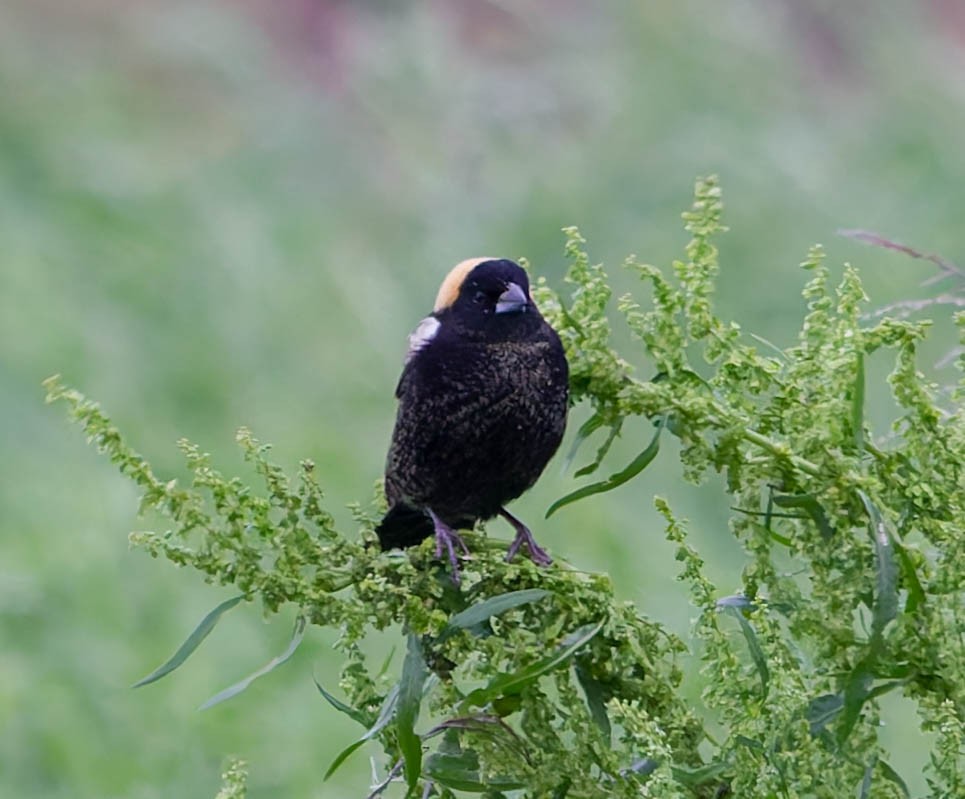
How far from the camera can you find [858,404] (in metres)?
1.05

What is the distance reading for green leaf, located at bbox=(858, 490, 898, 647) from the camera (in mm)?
992

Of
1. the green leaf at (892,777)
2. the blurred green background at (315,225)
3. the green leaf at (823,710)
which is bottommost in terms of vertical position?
the green leaf at (892,777)

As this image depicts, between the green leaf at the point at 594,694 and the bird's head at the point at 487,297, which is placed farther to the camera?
the bird's head at the point at 487,297

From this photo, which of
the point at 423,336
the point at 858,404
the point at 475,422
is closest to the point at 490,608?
the point at 858,404

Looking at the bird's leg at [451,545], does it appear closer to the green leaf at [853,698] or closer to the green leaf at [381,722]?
the green leaf at [381,722]

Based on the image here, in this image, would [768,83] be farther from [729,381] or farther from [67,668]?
[729,381]

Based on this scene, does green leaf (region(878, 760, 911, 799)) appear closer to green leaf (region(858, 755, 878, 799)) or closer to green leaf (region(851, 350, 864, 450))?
green leaf (region(858, 755, 878, 799))

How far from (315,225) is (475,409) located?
2464 millimetres

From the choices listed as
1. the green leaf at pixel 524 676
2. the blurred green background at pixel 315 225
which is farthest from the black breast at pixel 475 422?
the blurred green background at pixel 315 225

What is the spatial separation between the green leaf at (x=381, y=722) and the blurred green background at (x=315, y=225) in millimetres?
1694

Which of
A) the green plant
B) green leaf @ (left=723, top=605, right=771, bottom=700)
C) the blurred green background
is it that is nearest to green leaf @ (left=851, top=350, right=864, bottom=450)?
the green plant

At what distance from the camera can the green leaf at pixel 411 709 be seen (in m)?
1.03

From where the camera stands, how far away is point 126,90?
4691 millimetres

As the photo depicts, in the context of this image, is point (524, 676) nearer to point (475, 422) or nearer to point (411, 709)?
point (411, 709)
